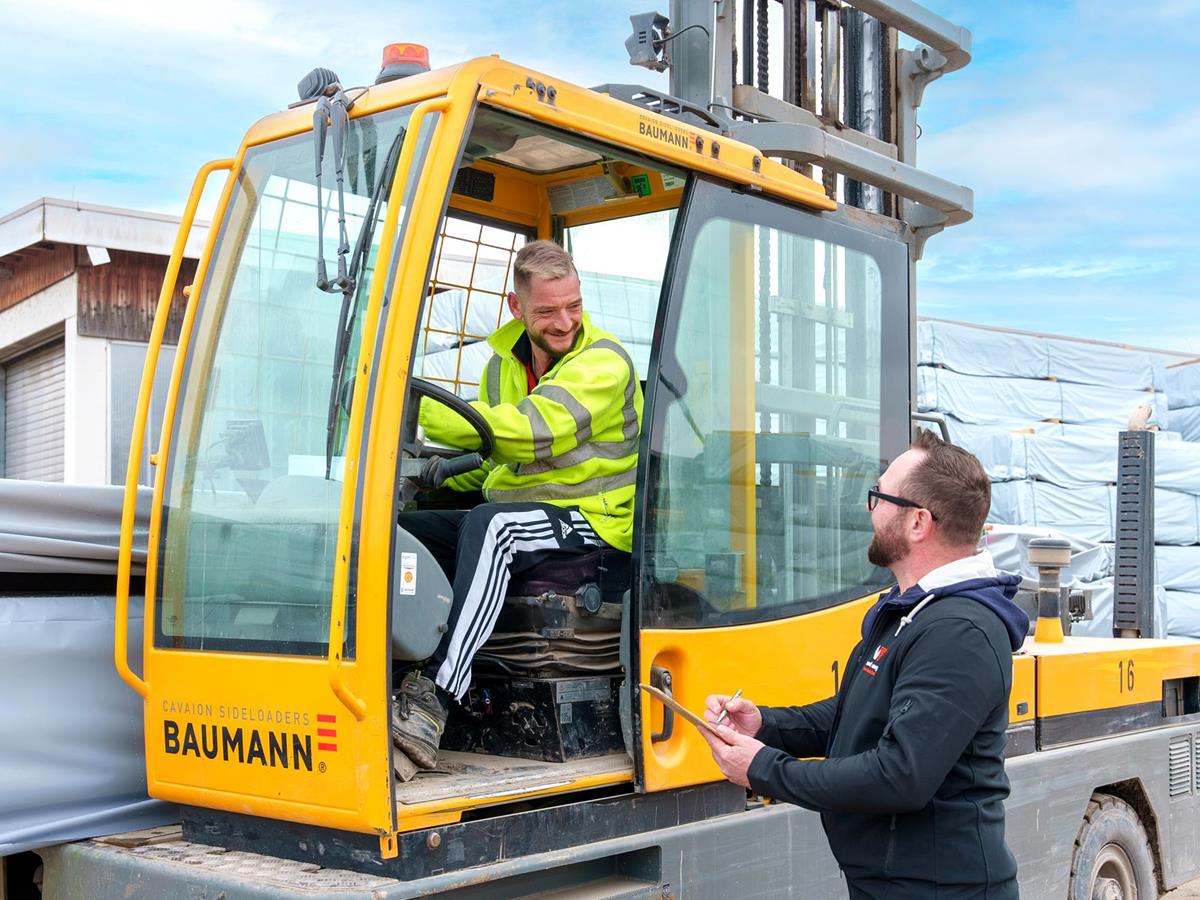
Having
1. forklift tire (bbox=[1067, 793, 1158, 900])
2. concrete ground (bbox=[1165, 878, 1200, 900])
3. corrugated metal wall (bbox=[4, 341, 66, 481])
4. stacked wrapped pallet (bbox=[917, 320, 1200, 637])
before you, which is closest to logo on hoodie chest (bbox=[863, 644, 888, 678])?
forklift tire (bbox=[1067, 793, 1158, 900])

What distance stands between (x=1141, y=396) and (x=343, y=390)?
2150 cm

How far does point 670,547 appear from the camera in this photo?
12.8 ft

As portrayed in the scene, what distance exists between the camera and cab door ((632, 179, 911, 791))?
3869mm

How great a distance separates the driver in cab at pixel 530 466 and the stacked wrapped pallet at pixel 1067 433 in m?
13.8

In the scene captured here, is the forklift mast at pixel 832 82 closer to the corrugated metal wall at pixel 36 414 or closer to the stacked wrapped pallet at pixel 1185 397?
the corrugated metal wall at pixel 36 414

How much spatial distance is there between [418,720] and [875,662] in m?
1.23

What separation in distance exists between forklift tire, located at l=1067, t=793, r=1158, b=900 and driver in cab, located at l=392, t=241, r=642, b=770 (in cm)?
263

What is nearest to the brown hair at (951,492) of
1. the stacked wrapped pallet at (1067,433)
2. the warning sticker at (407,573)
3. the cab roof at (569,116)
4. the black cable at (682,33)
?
the warning sticker at (407,573)

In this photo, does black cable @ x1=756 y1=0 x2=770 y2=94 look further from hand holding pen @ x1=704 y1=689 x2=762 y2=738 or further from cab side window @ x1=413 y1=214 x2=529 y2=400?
hand holding pen @ x1=704 y1=689 x2=762 y2=738

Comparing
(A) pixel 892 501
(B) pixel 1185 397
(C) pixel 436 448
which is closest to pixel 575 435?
(C) pixel 436 448

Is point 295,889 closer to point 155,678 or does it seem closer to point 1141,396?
point 155,678

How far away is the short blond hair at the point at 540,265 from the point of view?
429 cm

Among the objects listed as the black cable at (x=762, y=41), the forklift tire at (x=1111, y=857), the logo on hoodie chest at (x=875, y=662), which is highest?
the black cable at (x=762, y=41)

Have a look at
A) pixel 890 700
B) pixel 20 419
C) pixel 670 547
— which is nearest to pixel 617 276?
pixel 670 547
